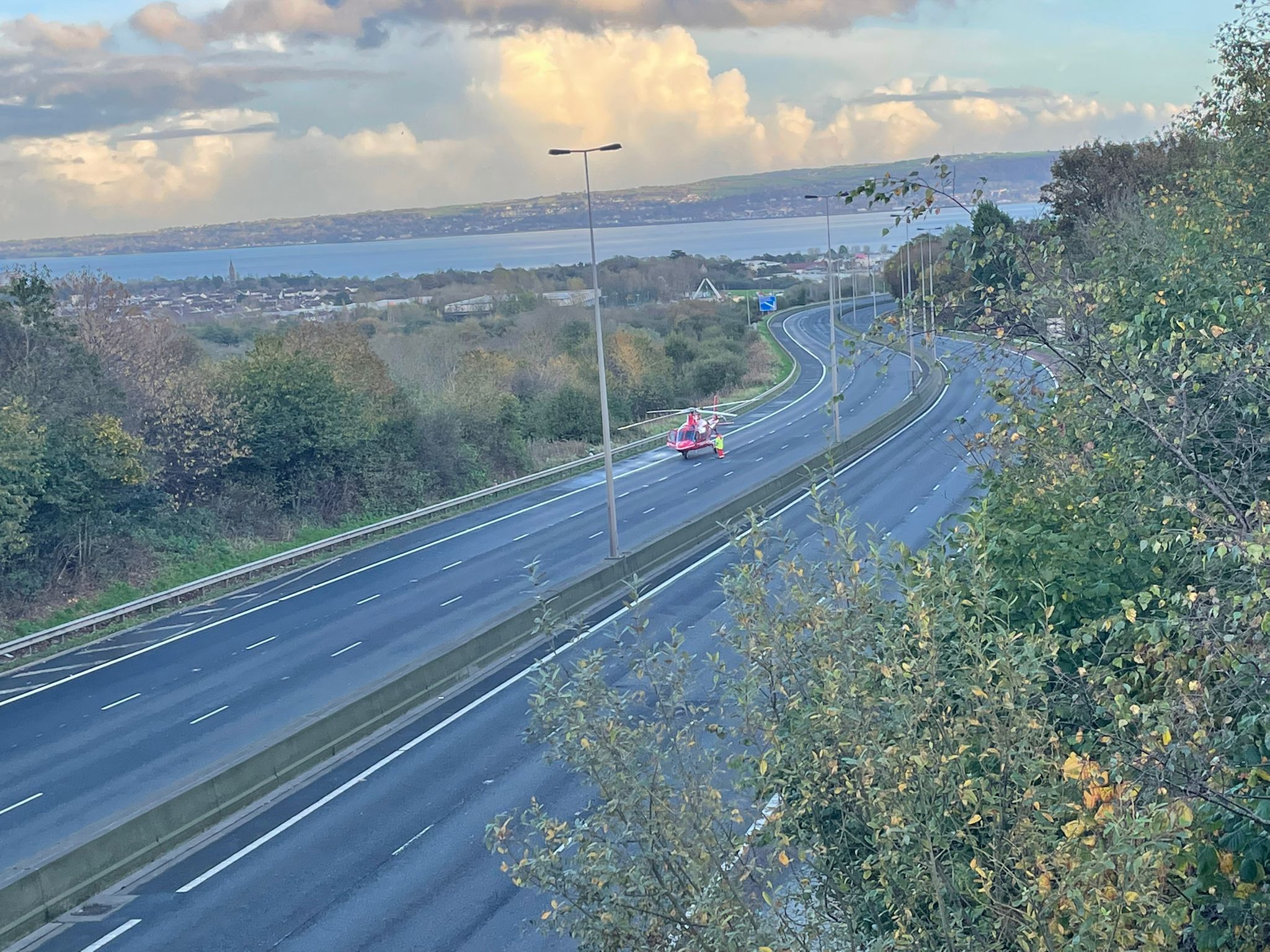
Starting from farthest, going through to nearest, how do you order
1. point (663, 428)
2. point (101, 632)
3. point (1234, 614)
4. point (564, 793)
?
point (663, 428) < point (101, 632) < point (564, 793) < point (1234, 614)

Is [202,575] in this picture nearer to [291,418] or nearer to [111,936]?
[291,418]

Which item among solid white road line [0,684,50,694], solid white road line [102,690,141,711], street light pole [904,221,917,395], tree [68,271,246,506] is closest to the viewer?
street light pole [904,221,917,395]

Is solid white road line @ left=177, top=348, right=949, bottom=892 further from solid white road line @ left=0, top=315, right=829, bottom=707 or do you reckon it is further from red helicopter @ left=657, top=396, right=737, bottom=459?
red helicopter @ left=657, top=396, right=737, bottom=459

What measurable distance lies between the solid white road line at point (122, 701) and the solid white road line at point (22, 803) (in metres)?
4.09

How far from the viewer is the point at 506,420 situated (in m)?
48.5

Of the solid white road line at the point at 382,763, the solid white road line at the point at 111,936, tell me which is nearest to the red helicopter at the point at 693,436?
the solid white road line at the point at 382,763

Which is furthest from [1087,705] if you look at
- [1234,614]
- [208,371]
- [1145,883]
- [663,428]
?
[663,428]

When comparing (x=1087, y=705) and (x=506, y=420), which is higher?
(x=1087, y=705)

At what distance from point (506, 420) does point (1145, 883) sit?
1781 inches

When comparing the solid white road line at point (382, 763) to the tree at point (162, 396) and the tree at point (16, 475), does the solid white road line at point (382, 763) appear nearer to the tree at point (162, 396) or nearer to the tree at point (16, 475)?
the tree at point (16, 475)

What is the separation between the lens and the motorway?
16734 millimetres

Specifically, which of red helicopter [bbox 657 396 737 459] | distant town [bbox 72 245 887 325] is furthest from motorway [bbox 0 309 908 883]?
distant town [bbox 72 245 887 325]

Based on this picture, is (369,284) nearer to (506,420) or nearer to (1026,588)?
(506,420)

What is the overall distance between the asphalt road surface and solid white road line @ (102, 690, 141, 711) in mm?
6059
